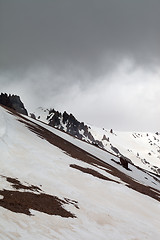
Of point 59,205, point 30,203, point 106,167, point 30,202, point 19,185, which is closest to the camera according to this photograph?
point 30,203

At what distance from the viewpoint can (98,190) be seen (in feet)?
76.6

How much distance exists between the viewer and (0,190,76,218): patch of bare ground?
42.3 ft

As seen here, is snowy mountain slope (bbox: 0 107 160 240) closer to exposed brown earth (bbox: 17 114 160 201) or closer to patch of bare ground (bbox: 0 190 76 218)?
patch of bare ground (bbox: 0 190 76 218)

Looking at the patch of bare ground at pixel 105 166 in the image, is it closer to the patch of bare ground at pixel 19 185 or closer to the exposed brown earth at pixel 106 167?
the exposed brown earth at pixel 106 167

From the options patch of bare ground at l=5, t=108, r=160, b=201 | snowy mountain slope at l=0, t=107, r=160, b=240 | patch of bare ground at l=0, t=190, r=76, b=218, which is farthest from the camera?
patch of bare ground at l=5, t=108, r=160, b=201

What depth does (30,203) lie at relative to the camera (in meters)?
14.3

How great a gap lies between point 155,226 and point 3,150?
16141 millimetres

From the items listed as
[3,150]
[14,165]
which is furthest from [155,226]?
[3,150]

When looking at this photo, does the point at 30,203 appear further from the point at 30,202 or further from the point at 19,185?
the point at 19,185

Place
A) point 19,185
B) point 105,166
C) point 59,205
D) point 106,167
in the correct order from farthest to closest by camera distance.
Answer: point 105,166 → point 106,167 → point 19,185 → point 59,205

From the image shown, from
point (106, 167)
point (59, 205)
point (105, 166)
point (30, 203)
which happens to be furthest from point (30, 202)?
point (105, 166)

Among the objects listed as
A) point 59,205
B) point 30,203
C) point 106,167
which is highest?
point 106,167

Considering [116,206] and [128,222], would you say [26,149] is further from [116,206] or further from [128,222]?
[128,222]

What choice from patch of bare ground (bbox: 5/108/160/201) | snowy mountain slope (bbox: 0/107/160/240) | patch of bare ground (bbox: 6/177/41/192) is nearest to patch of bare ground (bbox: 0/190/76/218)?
snowy mountain slope (bbox: 0/107/160/240)
